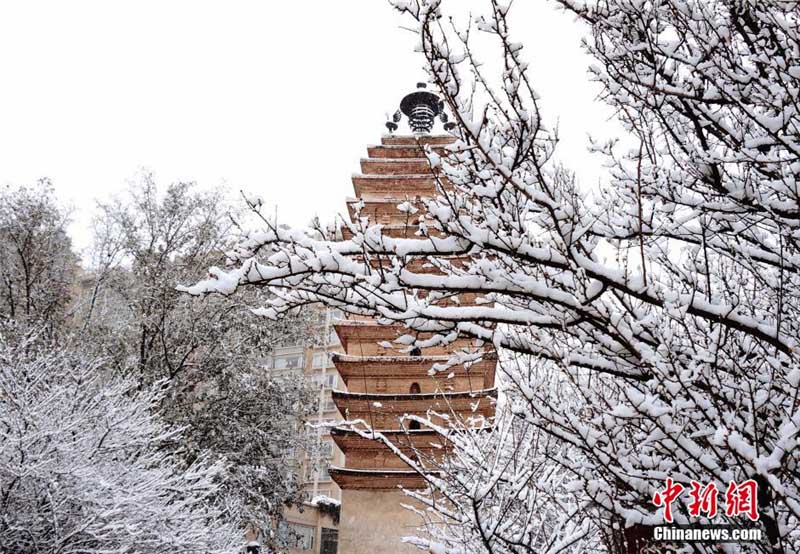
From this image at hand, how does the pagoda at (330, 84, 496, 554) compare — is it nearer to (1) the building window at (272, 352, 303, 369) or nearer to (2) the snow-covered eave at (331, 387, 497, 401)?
(2) the snow-covered eave at (331, 387, 497, 401)

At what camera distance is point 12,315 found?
14.9 meters

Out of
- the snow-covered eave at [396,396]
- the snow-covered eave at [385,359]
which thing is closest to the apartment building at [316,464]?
the snow-covered eave at [385,359]

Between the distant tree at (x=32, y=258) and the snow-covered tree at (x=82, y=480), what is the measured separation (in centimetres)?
436

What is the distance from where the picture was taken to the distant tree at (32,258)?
50.9 ft

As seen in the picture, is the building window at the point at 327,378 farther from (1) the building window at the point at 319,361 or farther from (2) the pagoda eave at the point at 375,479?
(2) the pagoda eave at the point at 375,479

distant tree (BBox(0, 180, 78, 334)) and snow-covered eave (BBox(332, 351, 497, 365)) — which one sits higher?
distant tree (BBox(0, 180, 78, 334))

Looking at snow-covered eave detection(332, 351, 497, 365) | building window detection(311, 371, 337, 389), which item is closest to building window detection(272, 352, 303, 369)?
building window detection(311, 371, 337, 389)

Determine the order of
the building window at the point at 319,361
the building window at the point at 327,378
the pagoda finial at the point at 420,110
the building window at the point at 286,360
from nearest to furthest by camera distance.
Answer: the pagoda finial at the point at 420,110 → the building window at the point at 327,378 → the building window at the point at 319,361 → the building window at the point at 286,360

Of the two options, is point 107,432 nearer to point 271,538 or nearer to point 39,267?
point 271,538

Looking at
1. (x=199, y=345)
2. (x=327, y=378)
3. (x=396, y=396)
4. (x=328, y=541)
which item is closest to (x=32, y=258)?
(x=199, y=345)

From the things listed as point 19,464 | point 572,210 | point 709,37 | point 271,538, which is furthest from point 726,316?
point 271,538

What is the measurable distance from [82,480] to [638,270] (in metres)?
9.18

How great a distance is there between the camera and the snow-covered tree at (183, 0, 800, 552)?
8.24 ft

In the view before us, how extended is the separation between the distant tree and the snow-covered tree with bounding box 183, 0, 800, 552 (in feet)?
47.5
